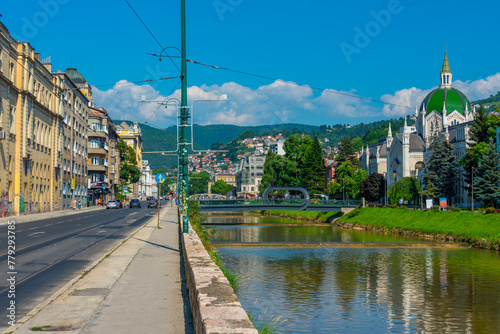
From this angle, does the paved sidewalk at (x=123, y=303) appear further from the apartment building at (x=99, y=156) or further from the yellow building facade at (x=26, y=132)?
the apartment building at (x=99, y=156)

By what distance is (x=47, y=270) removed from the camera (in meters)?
16.4

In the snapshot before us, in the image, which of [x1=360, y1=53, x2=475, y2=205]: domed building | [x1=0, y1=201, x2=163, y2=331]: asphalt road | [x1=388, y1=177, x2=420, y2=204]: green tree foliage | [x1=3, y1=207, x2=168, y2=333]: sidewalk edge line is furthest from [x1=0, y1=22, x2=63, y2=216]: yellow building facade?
[x1=360, y1=53, x2=475, y2=205]: domed building

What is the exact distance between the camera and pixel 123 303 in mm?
11164

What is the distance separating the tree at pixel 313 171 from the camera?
10555cm

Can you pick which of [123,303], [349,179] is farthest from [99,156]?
[123,303]

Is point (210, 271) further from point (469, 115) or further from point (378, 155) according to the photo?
point (378, 155)

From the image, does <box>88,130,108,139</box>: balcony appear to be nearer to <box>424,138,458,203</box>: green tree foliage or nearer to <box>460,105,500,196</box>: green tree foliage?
Result: <box>424,138,458,203</box>: green tree foliage

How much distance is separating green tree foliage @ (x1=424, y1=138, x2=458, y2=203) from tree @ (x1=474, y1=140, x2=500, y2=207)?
1712 centimetres

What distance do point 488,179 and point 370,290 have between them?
54.4 metres

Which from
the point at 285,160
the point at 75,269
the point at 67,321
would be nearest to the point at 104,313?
the point at 67,321

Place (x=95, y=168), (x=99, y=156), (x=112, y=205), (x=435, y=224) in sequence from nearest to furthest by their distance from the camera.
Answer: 1. (x=435, y=224)
2. (x=112, y=205)
3. (x=95, y=168)
4. (x=99, y=156)

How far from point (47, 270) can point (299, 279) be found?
32.0ft

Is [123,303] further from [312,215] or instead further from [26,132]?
[312,215]

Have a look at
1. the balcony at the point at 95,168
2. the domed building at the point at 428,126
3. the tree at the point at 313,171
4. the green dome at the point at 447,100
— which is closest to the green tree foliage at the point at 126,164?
the balcony at the point at 95,168
